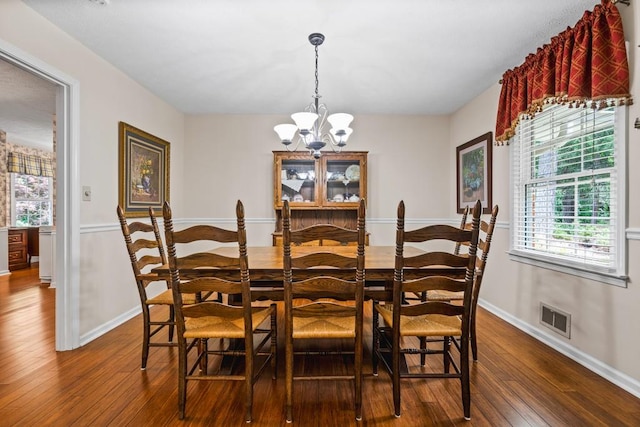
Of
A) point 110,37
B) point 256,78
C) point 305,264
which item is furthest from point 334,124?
point 110,37

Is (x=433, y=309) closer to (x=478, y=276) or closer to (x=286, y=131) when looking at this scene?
(x=478, y=276)

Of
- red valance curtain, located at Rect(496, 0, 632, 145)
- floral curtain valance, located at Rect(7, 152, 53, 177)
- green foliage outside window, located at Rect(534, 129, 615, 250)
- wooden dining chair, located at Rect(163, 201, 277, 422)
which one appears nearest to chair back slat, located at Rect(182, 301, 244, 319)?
wooden dining chair, located at Rect(163, 201, 277, 422)

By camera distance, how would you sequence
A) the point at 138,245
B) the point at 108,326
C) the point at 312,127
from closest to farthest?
the point at 138,245
the point at 312,127
the point at 108,326

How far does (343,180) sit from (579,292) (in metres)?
2.69

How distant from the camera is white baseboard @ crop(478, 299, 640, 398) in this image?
6.42ft

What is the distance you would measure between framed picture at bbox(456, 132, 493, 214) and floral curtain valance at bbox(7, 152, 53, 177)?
7.33 m

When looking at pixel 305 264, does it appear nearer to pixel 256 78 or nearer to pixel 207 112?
pixel 256 78

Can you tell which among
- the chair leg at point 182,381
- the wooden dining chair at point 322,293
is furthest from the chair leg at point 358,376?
the chair leg at point 182,381

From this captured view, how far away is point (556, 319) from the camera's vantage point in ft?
8.33

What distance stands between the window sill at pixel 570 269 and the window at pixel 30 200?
8.04 m

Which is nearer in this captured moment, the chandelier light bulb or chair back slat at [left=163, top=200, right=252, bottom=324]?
chair back slat at [left=163, top=200, right=252, bottom=324]

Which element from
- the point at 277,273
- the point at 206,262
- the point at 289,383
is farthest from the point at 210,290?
the point at 289,383

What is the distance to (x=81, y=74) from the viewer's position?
2.67m

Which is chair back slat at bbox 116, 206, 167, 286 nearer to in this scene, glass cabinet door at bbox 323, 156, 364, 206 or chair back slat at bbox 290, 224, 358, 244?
chair back slat at bbox 290, 224, 358, 244
